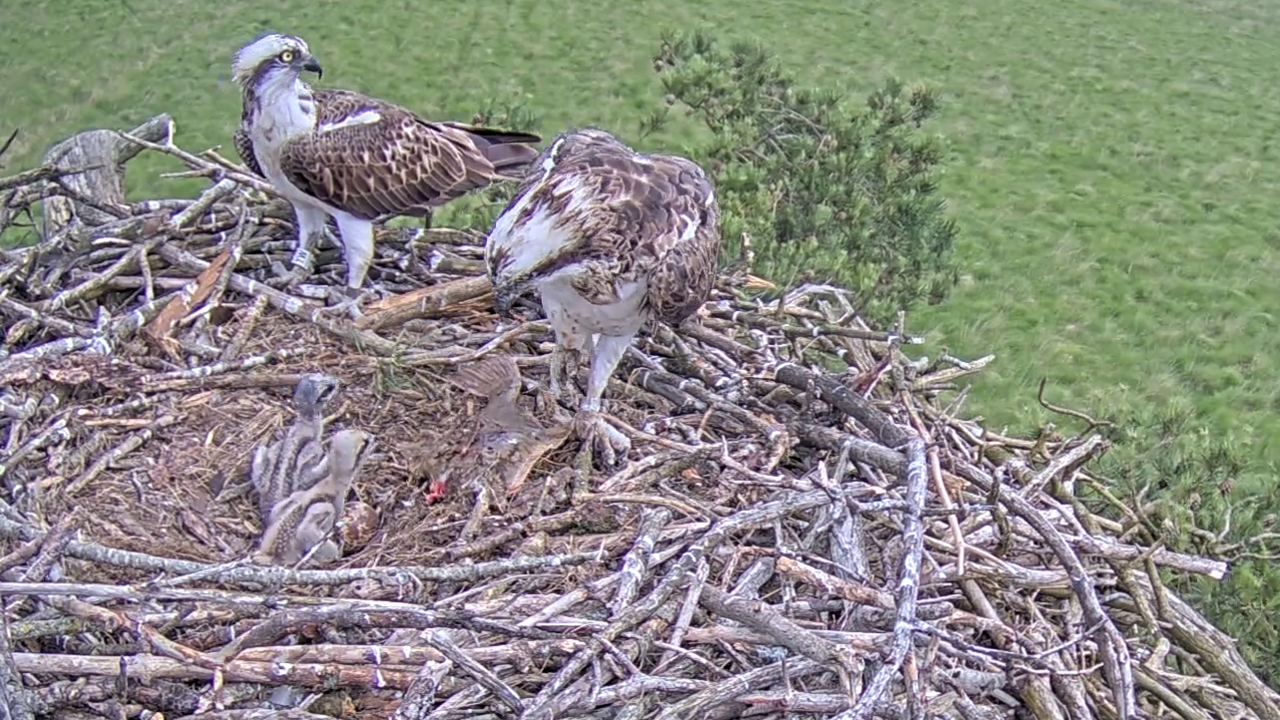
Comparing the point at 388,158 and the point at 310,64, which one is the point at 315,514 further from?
the point at 310,64

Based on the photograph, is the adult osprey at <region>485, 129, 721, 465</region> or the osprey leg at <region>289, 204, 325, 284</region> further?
the osprey leg at <region>289, 204, 325, 284</region>

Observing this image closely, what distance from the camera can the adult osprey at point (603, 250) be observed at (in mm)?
3328

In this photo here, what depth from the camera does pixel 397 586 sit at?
304cm

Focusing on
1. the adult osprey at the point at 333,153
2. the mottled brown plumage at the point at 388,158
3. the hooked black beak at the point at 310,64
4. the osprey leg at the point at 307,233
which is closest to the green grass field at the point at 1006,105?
the mottled brown plumage at the point at 388,158

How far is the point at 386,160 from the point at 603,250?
1.67 meters

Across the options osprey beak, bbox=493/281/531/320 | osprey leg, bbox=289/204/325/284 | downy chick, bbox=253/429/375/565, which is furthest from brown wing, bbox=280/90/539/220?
osprey beak, bbox=493/281/531/320

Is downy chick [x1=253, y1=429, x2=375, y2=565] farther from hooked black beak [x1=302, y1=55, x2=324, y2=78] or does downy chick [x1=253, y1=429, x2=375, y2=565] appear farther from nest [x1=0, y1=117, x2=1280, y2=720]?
hooked black beak [x1=302, y1=55, x2=324, y2=78]

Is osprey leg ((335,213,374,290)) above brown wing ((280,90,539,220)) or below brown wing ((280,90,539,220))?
below

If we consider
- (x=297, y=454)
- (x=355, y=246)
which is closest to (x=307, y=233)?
(x=355, y=246)

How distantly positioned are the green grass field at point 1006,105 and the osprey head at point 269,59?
623cm

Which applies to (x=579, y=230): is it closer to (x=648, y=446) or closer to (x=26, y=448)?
(x=648, y=446)

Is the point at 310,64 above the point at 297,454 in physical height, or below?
above

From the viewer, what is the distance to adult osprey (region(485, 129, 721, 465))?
333cm

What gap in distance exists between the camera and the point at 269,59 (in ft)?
14.6
